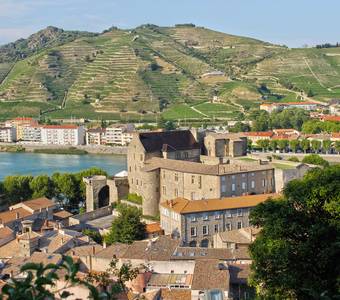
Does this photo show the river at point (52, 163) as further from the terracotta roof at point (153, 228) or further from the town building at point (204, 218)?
the town building at point (204, 218)

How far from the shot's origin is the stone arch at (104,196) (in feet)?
89.0

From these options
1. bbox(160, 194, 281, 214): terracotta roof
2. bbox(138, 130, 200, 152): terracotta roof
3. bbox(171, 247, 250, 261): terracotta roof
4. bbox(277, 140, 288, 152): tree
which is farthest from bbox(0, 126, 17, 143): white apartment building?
bbox(171, 247, 250, 261): terracotta roof

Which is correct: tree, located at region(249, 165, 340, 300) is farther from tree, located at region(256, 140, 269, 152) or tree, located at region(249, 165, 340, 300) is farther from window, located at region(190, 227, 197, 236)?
tree, located at region(256, 140, 269, 152)

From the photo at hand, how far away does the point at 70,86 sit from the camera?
3467 inches

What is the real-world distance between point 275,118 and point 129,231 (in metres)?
42.6

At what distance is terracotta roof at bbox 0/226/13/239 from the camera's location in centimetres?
2011

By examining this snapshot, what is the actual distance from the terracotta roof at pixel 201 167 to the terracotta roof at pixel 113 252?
6346mm

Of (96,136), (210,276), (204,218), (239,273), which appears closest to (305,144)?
(96,136)

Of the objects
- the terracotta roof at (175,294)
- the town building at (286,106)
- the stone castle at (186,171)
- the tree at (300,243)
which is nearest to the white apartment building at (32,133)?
the town building at (286,106)

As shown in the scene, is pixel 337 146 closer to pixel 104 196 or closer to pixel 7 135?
pixel 104 196

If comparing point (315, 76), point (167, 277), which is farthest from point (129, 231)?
point (315, 76)

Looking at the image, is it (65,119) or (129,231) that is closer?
(129,231)

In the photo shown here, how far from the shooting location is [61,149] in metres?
60.7

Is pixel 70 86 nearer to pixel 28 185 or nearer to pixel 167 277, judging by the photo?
pixel 28 185
